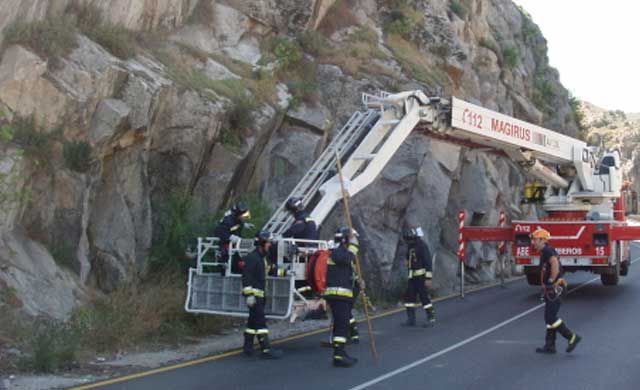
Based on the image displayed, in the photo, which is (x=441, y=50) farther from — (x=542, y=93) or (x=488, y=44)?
(x=542, y=93)

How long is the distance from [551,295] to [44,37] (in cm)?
946

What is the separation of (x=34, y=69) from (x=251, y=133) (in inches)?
214

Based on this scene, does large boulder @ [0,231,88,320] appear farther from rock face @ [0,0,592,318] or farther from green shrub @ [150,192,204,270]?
green shrub @ [150,192,204,270]

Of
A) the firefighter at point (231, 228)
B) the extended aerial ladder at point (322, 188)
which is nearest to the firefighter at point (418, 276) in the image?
the extended aerial ladder at point (322, 188)

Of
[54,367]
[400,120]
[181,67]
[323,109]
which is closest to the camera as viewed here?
[54,367]

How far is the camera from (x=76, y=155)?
13.3 m

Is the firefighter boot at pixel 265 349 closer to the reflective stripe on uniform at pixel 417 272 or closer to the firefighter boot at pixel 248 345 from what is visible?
the firefighter boot at pixel 248 345

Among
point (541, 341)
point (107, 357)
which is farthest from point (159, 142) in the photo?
point (541, 341)

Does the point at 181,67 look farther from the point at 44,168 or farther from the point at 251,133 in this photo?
the point at 44,168

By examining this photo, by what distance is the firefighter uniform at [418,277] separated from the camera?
14.6 metres

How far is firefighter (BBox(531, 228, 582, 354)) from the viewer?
1143 cm

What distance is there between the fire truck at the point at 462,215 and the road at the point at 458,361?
1.28 metres

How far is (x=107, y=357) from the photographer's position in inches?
433

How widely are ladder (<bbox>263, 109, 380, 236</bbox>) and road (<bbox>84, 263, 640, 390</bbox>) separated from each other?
1992 millimetres
